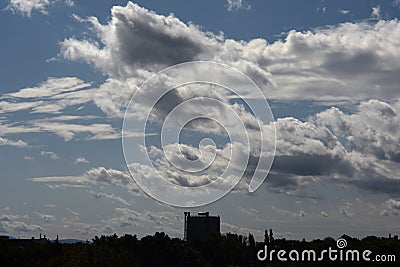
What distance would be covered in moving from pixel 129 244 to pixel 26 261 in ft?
139

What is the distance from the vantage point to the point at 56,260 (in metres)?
147

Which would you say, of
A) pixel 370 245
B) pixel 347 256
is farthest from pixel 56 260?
pixel 370 245

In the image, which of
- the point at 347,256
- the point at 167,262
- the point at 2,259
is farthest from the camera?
the point at 167,262

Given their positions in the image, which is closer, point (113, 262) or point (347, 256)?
point (113, 262)

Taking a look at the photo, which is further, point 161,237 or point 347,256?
point 161,237

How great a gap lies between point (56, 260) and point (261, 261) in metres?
73.2

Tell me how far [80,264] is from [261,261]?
3104 inches

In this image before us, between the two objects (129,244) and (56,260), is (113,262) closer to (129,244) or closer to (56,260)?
(56,260)

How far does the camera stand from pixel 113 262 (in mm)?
140500

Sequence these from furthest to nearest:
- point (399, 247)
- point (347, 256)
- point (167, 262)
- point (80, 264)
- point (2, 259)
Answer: point (167, 262), point (399, 247), point (347, 256), point (2, 259), point (80, 264)

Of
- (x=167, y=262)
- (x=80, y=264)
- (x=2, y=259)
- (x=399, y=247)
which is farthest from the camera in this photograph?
(x=167, y=262)

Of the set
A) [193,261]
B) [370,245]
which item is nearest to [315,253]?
[370,245]

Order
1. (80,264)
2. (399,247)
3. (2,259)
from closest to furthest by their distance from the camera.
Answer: (80,264) → (2,259) → (399,247)

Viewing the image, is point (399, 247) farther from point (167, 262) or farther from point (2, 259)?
point (2, 259)
